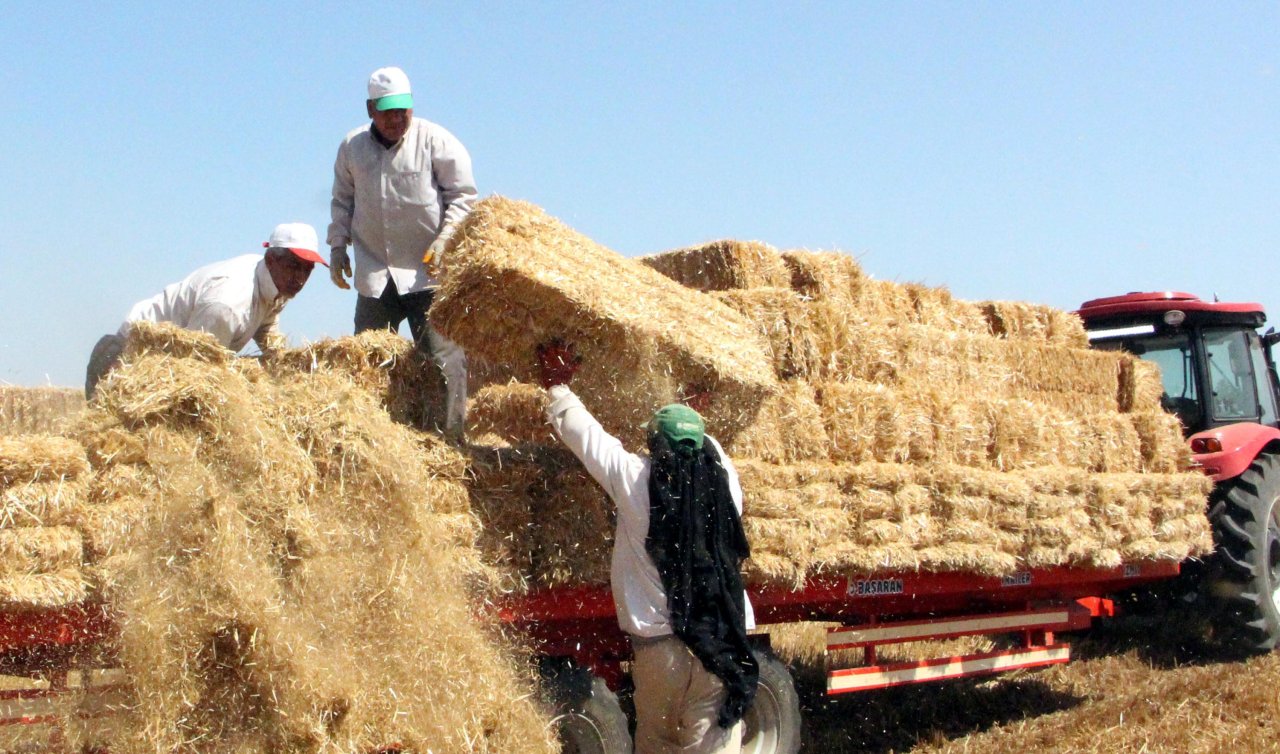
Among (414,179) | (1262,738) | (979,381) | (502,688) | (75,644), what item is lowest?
(1262,738)

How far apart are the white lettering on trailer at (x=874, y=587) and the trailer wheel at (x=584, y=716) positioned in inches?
68.2

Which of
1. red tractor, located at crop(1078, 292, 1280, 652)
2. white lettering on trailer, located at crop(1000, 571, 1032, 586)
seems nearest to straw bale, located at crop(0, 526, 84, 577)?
white lettering on trailer, located at crop(1000, 571, 1032, 586)

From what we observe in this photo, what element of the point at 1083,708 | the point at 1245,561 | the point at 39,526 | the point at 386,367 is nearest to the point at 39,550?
the point at 39,526

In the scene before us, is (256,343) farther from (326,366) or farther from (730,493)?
(730,493)

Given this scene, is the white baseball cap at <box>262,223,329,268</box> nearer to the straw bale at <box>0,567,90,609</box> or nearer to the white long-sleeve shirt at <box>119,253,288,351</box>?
the white long-sleeve shirt at <box>119,253,288,351</box>

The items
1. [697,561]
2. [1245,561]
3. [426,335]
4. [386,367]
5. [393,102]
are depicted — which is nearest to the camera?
[697,561]

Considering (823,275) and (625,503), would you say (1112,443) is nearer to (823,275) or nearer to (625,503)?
(823,275)

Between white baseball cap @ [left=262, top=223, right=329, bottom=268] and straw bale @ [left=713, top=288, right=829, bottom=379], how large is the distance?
2.14 meters

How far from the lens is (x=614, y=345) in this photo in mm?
5520

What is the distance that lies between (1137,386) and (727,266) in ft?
13.0

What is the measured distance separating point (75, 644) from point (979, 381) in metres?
5.87

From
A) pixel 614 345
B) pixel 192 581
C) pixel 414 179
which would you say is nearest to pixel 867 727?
pixel 614 345

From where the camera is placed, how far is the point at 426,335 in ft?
19.2

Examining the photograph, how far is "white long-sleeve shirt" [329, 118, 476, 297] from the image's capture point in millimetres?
6699
